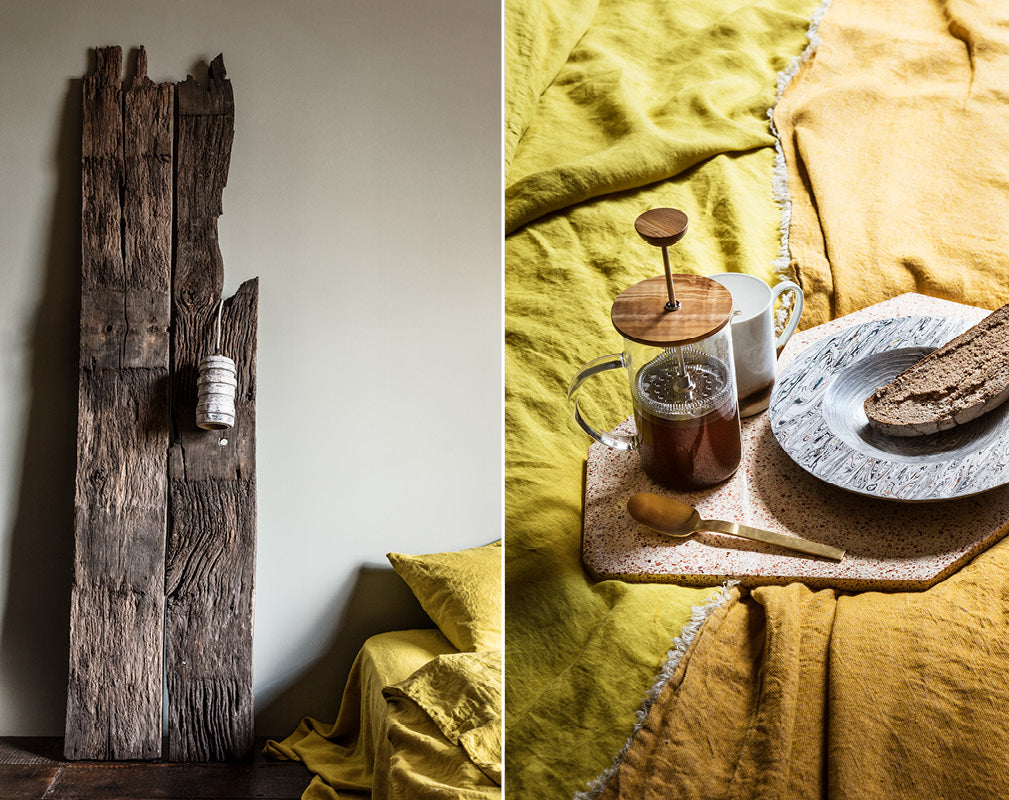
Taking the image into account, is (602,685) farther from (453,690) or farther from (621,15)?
(621,15)

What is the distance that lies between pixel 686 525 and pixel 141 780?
124cm

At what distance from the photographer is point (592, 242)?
32.2 inches

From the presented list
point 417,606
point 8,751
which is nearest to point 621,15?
point 417,606

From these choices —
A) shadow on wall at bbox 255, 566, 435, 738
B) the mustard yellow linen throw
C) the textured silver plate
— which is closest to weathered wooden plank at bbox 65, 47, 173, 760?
shadow on wall at bbox 255, 566, 435, 738

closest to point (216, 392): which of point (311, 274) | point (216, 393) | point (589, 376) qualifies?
point (216, 393)

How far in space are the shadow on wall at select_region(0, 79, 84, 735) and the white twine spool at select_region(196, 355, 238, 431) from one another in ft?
0.85

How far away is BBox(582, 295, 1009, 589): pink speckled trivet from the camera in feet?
1.64

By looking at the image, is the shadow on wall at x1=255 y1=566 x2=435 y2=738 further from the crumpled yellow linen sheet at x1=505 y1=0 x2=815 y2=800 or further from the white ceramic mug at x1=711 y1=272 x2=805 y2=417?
the white ceramic mug at x1=711 y1=272 x2=805 y2=417

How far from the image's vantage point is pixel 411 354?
148 cm

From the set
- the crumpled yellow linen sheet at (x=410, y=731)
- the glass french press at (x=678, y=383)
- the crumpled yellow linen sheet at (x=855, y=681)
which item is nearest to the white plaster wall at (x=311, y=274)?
the crumpled yellow linen sheet at (x=410, y=731)

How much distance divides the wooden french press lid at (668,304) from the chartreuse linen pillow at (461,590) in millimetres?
808

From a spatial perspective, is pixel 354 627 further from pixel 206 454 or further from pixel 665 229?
pixel 665 229

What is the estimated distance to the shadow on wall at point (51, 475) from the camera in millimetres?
1442

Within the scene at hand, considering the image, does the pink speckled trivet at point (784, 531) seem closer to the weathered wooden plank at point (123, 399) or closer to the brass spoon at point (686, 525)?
the brass spoon at point (686, 525)
